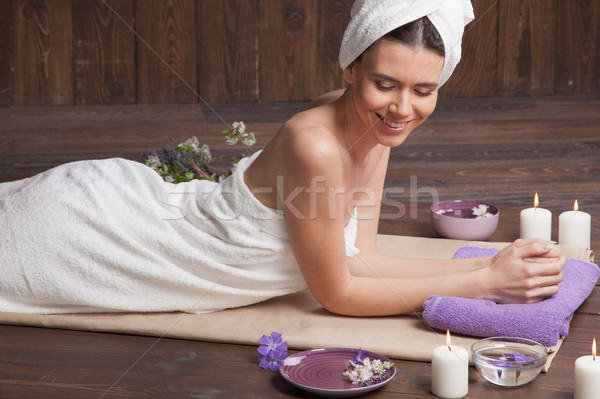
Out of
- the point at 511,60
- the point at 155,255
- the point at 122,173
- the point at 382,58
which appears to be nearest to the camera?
the point at 382,58

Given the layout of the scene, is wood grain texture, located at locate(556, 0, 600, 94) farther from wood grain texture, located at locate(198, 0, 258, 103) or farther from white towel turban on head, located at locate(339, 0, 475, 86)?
white towel turban on head, located at locate(339, 0, 475, 86)

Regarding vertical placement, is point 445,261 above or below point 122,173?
below

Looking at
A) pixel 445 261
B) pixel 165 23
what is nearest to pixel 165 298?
pixel 445 261

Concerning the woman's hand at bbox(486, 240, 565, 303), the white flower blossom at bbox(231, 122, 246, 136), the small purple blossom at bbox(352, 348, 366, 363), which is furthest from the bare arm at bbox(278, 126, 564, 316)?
the white flower blossom at bbox(231, 122, 246, 136)

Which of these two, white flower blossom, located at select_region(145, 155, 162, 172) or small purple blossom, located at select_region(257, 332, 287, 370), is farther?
white flower blossom, located at select_region(145, 155, 162, 172)

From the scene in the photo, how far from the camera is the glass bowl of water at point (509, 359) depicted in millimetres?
1474

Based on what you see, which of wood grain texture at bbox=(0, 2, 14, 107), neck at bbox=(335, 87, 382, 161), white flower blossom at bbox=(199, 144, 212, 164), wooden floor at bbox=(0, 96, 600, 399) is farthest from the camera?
wood grain texture at bbox=(0, 2, 14, 107)

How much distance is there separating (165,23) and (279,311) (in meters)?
2.58

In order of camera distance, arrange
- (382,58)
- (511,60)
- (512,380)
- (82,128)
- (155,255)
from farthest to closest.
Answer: (511,60), (82,128), (155,255), (382,58), (512,380)

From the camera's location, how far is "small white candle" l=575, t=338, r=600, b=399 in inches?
54.2

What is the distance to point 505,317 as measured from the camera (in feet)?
5.38

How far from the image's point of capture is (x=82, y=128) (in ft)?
12.6

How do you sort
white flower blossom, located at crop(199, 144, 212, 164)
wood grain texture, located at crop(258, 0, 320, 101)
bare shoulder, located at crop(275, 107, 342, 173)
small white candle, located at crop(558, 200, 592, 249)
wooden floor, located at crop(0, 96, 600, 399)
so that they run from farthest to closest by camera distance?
wood grain texture, located at crop(258, 0, 320, 101)
white flower blossom, located at crop(199, 144, 212, 164)
small white candle, located at crop(558, 200, 592, 249)
bare shoulder, located at crop(275, 107, 342, 173)
wooden floor, located at crop(0, 96, 600, 399)

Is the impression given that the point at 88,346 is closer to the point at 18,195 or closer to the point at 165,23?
the point at 18,195
